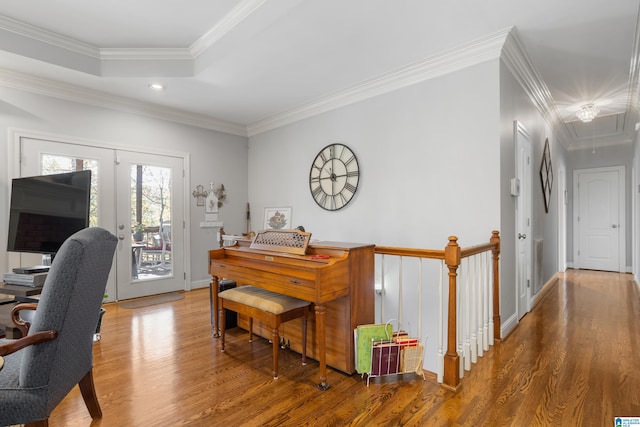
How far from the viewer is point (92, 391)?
1850 millimetres

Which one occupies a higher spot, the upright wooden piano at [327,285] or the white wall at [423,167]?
the white wall at [423,167]

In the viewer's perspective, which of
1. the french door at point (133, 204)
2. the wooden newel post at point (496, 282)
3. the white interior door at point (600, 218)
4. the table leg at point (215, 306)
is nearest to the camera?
the wooden newel post at point (496, 282)

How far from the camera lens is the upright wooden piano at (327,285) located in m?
2.18

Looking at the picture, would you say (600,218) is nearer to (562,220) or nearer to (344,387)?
(562,220)

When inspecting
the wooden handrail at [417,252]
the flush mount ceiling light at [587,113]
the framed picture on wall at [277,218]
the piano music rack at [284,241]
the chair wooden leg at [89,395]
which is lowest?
the chair wooden leg at [89,395]

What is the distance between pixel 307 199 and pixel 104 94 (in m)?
2.98

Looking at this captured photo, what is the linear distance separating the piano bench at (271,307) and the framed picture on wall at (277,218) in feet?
7.70

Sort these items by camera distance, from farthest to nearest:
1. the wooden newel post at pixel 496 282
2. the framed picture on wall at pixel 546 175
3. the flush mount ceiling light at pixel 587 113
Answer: the framed picture on wall at pixel 546 175 → the flush mount ceiling light at pixel 587 113 → the wooden newel post at pixel 496 282

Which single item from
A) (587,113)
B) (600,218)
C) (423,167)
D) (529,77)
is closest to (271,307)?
(423,167)

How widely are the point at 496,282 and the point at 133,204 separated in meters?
4.52

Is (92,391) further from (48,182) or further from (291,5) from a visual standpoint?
(291,5)

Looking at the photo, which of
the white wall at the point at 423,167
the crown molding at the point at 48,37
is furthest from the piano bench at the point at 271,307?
the crown molding at the point at 48,37

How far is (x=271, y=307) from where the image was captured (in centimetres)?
234

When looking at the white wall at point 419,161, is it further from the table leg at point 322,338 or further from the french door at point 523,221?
the table leg at point 322,338
